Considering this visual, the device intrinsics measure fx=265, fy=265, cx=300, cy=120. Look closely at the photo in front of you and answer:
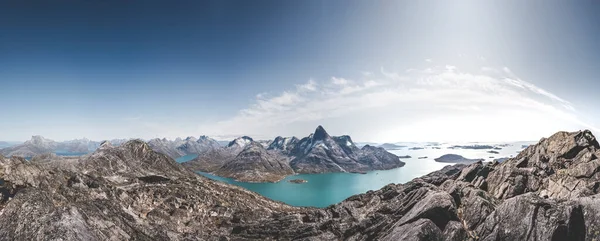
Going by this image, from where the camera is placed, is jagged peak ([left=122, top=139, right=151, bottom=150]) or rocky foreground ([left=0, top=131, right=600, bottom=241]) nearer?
rocky foreground ([left=0, top=131, right=600, bottom=241])

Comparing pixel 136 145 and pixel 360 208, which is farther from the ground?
pixel 136 145

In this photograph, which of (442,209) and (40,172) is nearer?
(442,209)

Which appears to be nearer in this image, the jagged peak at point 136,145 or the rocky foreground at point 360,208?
the rocky foreground at point 360,208

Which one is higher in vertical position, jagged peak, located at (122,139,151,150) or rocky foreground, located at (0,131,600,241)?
jagged peak, located at (122,139,151,150)

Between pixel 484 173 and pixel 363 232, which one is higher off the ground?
pixel 484 173

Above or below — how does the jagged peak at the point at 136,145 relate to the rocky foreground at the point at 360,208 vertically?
above

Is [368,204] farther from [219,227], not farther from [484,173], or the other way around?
[219,227]

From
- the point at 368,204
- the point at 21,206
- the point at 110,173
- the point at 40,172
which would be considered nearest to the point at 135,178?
the point at 110,173

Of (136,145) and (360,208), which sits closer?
(360,208)
